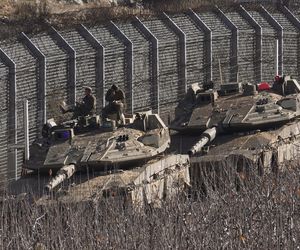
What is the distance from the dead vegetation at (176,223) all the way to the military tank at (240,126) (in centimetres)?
491

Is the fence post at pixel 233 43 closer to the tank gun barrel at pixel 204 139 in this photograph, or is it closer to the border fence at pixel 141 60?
the border fence at pixel 141 60

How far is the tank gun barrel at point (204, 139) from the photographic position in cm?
3292

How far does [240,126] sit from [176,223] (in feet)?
39.7

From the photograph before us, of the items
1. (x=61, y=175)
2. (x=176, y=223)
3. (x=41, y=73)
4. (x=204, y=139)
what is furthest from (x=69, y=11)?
(x=176, y=223)

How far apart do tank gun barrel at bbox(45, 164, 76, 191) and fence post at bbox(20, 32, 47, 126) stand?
685cm

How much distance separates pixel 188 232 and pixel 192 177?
11.0 meters

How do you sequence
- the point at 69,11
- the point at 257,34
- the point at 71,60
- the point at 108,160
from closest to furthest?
the point at 108,160 → the point at 71,60 → the point at 257,34 → the point at 69,11

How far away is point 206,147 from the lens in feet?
110

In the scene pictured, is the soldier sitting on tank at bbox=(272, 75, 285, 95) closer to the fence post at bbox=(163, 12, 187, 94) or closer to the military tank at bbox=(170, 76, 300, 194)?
the military tank at bbox=(170, 76, 300, 194)

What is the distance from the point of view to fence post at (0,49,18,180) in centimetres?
3588

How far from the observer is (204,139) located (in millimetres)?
33531

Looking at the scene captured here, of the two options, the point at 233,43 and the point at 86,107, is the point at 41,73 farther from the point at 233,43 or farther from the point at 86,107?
the point at 233,43

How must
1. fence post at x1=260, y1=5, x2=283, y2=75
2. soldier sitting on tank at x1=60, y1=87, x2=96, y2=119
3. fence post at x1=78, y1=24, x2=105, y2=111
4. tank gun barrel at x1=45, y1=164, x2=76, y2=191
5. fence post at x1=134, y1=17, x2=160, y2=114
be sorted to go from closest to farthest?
tank gun barrel at x1=45, y1=164, x2=76, y2=191 < soldier sitting on tank at x1=60, y1=87, x2=96, y2=119 < fence post at x1=78, y1=24, x2=105, y2=111 < fence post at x1=134, y1=17, x2=160, y2=114 < fence post at x1=260, y1=5, x2=283, y2=75

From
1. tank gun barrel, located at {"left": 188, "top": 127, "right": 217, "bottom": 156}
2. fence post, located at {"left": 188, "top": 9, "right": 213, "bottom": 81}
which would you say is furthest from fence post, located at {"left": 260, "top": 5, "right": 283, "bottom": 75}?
tank gun barrel, located at {"left": 188, "top": 127, "right": 217, "bottom": 156}
